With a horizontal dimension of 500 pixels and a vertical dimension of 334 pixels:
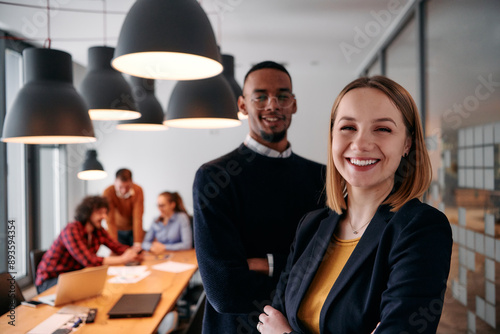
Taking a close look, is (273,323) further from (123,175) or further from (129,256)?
(123,175)

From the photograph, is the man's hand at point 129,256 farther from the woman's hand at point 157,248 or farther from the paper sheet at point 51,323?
the paper sheet at point 51,323

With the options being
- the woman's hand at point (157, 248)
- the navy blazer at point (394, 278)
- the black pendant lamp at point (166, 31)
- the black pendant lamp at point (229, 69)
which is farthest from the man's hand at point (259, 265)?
the woman's hand at point (157, 248)

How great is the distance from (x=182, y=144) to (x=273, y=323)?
17.9 feet

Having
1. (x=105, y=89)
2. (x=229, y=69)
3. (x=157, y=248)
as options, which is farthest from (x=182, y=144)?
(x=105, y=89)

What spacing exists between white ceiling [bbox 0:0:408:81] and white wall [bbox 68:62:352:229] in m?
1.25

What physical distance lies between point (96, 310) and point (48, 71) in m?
1.49

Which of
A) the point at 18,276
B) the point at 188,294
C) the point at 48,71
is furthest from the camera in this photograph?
the point at 18,276

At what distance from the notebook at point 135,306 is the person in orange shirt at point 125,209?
2.23m

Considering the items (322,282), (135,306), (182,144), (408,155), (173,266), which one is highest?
(182,144)

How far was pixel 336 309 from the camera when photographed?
976 mm

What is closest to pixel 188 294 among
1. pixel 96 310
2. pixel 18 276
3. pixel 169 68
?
pixel 96 310

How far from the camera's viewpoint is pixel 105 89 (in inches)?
88.0

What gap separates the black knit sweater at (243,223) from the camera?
4.69 ft

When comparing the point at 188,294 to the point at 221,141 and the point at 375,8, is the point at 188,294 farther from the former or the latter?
the point at 375,8
